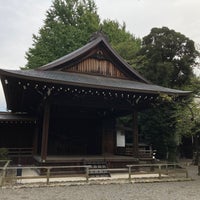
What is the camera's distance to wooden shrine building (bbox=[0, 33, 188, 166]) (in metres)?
12.9

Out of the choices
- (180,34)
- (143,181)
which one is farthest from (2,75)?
(180,34)

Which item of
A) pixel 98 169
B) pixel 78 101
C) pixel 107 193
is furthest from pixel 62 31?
pixel 107 193

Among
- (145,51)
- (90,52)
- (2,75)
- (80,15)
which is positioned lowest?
(2,75)

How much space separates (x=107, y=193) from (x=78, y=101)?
19.6ft

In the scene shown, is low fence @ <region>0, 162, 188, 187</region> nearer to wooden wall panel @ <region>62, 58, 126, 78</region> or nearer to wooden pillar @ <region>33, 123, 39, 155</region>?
wooden pillar @ <region>33, 123, 39, 155</region>

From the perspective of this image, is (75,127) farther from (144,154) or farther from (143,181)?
(143,181)

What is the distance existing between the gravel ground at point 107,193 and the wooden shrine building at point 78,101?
Result: 3342mm

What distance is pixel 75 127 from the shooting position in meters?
18.1

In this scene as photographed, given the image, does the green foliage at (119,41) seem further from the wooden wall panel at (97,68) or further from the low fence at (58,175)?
the low fence at (58,175)

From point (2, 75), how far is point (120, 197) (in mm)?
6612

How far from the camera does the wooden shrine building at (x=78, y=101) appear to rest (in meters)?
12.9

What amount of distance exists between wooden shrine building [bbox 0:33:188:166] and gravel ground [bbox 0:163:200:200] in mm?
3342

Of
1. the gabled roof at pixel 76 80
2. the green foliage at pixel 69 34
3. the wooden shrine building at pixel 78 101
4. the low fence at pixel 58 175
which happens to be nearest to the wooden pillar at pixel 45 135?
the wooden shrine building at pixel 78 101

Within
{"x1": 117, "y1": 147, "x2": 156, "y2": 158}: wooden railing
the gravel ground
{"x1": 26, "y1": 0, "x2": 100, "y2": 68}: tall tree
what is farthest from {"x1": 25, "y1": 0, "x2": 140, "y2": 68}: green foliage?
the gravel ground
